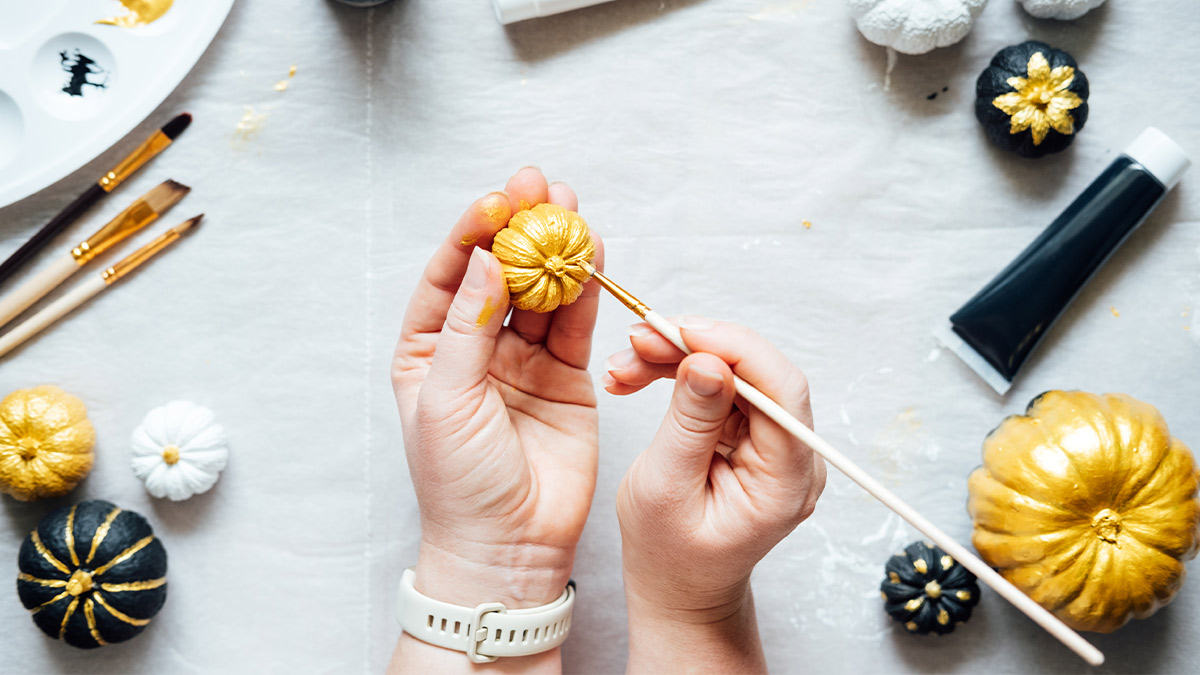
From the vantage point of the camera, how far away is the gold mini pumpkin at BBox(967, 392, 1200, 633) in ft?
4.09

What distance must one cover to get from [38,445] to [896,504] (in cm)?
131

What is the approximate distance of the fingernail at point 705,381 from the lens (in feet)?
3.20

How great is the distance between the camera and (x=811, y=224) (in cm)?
146

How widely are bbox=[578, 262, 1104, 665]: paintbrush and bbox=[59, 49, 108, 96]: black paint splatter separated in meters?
1.00

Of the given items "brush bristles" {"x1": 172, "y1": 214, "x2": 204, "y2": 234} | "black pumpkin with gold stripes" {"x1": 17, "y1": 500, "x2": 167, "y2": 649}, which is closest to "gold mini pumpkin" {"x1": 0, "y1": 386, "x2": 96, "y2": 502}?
"black pumpkin with gold stripes" {"x1": 17, "y1": 500, "x2": 167, "y2": 649}

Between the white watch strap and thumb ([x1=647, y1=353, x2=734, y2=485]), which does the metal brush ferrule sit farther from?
thumb ([x1=647, y1=353, x2=734, y2=485])

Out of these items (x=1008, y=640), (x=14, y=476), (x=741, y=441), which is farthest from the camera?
(x=1008, y=640)

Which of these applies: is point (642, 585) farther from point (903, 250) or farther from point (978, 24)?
point (978, 24)

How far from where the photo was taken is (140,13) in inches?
55.9

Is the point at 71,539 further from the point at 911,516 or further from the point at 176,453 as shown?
the point at 911,516

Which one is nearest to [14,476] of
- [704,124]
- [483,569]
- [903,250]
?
[483,569]

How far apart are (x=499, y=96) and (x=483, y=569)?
81 cm

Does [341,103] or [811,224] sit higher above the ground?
[341,103]

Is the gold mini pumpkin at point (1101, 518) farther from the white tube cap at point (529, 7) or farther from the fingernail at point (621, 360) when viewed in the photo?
the white tube cap at point (529, 7)
